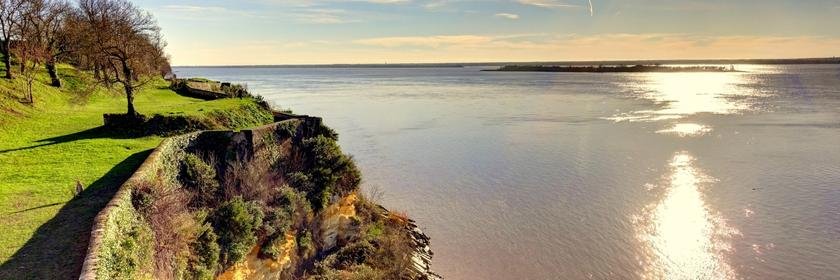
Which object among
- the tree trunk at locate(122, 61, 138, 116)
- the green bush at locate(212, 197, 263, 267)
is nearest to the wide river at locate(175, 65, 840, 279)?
the green bush at locate(212, 197, 263, 267)

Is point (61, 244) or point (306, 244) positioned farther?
point (306, 244)

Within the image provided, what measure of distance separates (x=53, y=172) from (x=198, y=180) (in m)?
5.48

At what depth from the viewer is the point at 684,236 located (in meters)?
25.8

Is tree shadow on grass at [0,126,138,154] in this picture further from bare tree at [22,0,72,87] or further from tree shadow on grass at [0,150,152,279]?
bare tree at [22,0,72,87]

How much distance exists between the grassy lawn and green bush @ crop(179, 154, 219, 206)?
2.03 m

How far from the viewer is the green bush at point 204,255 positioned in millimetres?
16109

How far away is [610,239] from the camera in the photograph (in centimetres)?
2573

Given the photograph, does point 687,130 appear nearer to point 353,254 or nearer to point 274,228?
point 353,254

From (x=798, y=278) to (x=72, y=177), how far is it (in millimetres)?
28731

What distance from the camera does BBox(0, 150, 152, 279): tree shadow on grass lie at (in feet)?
39.6

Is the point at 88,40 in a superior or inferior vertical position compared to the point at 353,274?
superior

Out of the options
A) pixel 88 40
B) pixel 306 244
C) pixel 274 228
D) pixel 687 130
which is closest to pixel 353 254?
pixel 306 244

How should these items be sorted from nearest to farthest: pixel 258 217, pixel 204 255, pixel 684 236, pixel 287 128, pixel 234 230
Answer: pixel 204 255
pixel 234 230
pixel 258 217
pixel 684 236
pixel 287 128

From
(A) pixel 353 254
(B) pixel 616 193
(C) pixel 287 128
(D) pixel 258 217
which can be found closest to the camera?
(D) pixel 258 217
